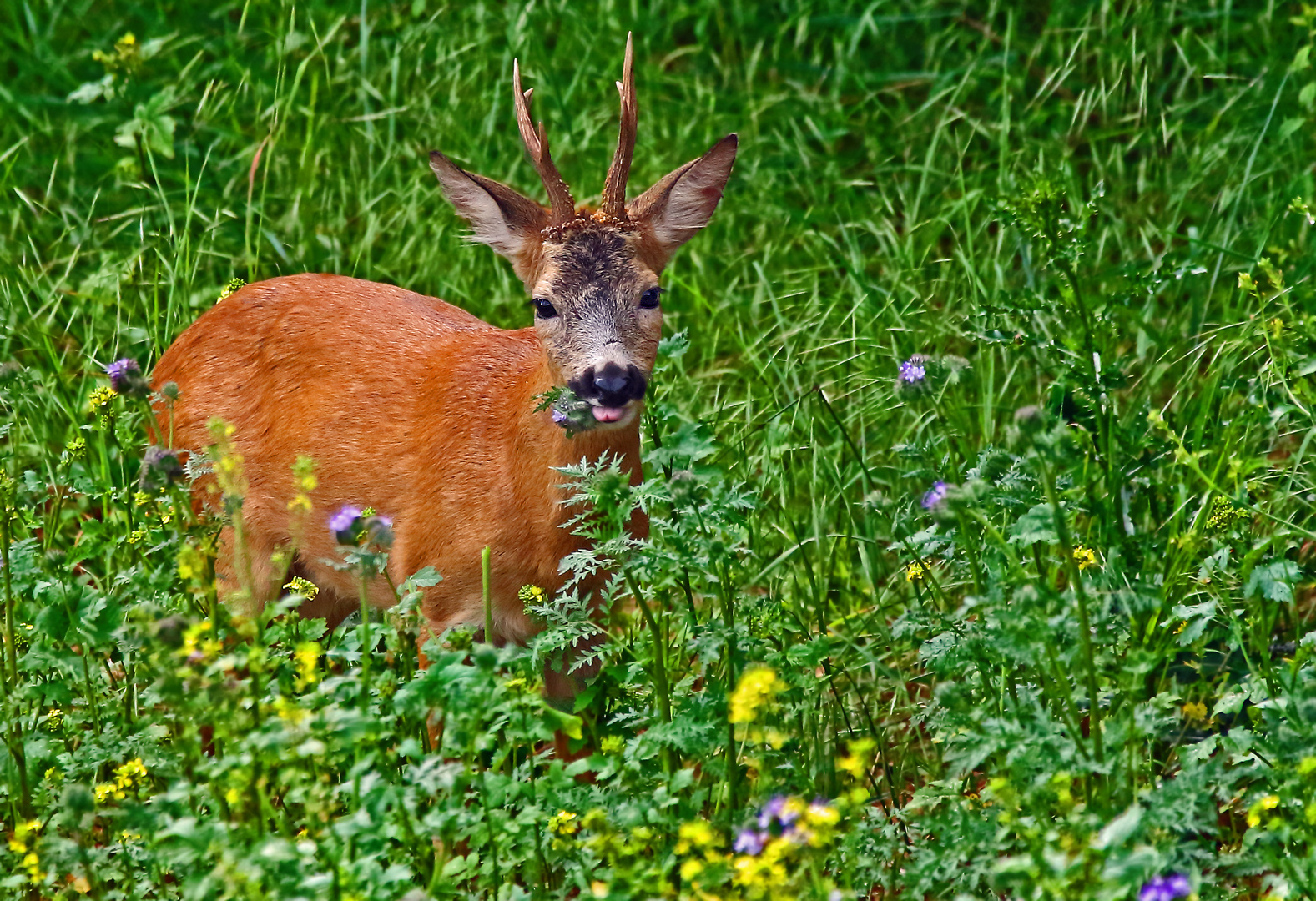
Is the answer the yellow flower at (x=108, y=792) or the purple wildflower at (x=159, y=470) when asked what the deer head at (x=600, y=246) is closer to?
the purple wildflower at (x=159, y=470)

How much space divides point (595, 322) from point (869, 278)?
5.90 ft

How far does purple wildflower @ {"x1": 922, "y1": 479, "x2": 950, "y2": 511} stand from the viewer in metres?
2.70

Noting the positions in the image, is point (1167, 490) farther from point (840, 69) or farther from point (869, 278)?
point (840, 69)

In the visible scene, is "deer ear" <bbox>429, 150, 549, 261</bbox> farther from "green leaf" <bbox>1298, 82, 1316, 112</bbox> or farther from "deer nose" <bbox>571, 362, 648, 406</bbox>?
"green leaf" <bbox>1298, 82, 1316, 112</bbox>

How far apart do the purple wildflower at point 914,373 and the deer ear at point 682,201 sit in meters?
0.99

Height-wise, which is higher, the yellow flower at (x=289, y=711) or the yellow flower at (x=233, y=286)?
the yellow flower at (x=289, y=711)

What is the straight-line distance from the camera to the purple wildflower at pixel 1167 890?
2066mm

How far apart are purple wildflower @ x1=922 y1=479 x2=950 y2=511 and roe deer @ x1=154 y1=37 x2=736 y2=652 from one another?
78cm

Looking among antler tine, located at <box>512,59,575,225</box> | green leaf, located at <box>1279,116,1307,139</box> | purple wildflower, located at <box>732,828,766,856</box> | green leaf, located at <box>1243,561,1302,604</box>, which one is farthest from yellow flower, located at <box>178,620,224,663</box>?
green leaf, located at <box>1279,116,1307,139</box>

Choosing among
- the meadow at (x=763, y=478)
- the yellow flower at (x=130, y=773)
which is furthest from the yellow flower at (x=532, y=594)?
the yellow flower at (x=130, y=773)

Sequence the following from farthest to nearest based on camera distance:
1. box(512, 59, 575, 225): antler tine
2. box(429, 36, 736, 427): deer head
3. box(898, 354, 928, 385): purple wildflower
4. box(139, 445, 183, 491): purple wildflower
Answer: box(512, 59, 575, 225): antler tine, box(429, 36, 736, 427): deer head, box(898, 354, 928, 385): purple wildflower, box(139, 445, 183, 491): purple wildflower

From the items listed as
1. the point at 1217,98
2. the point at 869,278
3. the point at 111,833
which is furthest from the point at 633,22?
the point at 111,833

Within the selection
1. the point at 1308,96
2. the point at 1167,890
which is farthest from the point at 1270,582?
the point at 1308,96

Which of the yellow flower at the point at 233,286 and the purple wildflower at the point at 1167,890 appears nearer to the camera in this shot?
the purple wildflower at the point at 1167,890
